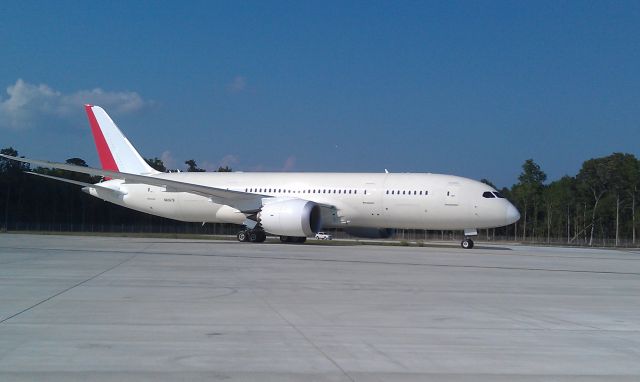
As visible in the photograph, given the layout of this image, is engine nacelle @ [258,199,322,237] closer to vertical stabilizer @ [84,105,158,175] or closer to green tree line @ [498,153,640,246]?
vertical stabilizer @ [84,105,158,175]

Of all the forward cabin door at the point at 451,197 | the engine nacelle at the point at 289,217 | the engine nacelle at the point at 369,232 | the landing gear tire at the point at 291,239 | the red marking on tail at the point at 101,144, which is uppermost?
the red marking on tail at the point at 101,144

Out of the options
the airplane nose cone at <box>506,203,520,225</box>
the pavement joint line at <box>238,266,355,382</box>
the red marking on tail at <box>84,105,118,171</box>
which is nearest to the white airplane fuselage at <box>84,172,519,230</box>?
the airplane nose cone at <box>506,203,520,225</box>

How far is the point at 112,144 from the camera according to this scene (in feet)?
117

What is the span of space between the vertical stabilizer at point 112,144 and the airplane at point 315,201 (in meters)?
1.24

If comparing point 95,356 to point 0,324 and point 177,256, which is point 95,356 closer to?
point 0,324

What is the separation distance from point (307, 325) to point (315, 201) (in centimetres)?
2277

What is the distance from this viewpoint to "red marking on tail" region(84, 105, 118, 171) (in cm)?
3571

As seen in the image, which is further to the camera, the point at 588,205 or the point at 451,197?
the point at 588,205

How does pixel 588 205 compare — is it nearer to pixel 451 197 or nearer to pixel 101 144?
pixel 451 197

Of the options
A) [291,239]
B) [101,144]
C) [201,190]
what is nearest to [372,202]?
[291,239]

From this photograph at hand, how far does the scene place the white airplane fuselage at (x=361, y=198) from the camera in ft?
94.0

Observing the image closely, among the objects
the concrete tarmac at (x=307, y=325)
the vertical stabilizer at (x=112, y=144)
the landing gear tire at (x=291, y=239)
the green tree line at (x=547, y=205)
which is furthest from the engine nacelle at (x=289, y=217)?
the green tree line at (x=547, y=205)

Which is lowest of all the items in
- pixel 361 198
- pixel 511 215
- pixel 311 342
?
pixel 311 342

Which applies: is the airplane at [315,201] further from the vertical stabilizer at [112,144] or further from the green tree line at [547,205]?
the green tree line at [547,205]
